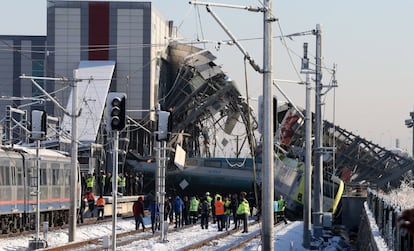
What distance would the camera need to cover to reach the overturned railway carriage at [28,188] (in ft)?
120

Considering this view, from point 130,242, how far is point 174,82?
160 feet

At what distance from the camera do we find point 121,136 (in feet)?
237

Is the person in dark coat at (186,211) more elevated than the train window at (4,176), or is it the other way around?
the train window at (4,176)

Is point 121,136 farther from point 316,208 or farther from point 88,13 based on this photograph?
point 316,208

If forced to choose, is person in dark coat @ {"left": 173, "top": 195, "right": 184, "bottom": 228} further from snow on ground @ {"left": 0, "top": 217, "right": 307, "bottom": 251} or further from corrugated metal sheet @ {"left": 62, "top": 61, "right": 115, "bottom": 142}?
corrugated metal sheet @ {"left": 62, "top": 61, "right": 115, "bottom": 142}

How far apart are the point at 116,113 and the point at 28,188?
2097 centimetres

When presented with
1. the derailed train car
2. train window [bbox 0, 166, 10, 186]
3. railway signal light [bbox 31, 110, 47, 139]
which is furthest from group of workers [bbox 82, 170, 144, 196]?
railway signal light [bbox 31, 110, 47, 139]

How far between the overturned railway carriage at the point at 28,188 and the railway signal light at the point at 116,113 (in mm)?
13246

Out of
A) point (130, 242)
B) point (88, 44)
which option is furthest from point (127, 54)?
point (130, 242)

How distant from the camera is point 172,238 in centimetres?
3619

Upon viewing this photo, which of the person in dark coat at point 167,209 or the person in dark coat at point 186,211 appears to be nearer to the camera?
the person in dark coat at point 167,209

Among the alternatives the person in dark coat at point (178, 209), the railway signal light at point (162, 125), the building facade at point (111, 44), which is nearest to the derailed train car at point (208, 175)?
the building facade at point (111, 44)

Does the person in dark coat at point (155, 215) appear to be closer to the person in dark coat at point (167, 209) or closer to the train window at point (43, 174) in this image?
the person in dark coat at point (167, 209)

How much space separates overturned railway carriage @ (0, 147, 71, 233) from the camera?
36562 millimetres
